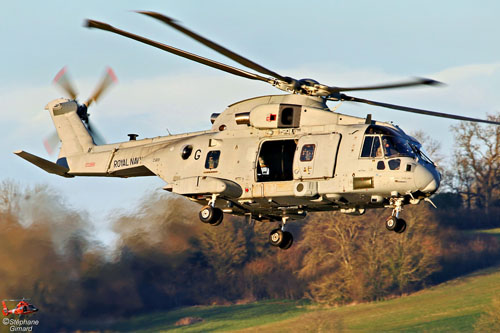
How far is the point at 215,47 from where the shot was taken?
19266 millimetres

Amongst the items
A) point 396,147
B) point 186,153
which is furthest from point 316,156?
point 186,153

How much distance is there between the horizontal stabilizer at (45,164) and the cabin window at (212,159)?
212 inches

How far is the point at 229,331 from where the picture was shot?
144 feet

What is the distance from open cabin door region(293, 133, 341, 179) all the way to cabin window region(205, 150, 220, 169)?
228 cm

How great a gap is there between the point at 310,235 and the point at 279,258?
2.69m

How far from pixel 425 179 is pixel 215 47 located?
19.4 ft

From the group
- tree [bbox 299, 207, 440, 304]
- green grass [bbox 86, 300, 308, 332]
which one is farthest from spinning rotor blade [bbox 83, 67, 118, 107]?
tree [bbox 299, 207, 440, 304]

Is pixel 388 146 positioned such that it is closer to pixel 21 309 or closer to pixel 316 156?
pixel 316 156

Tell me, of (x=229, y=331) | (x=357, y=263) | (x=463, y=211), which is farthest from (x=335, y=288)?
(x=463, y=211)

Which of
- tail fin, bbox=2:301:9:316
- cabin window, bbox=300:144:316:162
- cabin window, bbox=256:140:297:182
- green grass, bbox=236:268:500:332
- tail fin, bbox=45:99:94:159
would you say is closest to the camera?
cabin window, bbox=300:144:316:162

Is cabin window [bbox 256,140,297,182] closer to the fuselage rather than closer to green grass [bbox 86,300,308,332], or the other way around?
the fuselage

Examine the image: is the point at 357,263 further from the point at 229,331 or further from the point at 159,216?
the point at 159,216

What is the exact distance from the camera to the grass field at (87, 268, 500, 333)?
43.2 metres

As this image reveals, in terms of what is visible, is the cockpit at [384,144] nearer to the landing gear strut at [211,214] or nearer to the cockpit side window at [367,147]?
the cockpit side window at [367,147]
